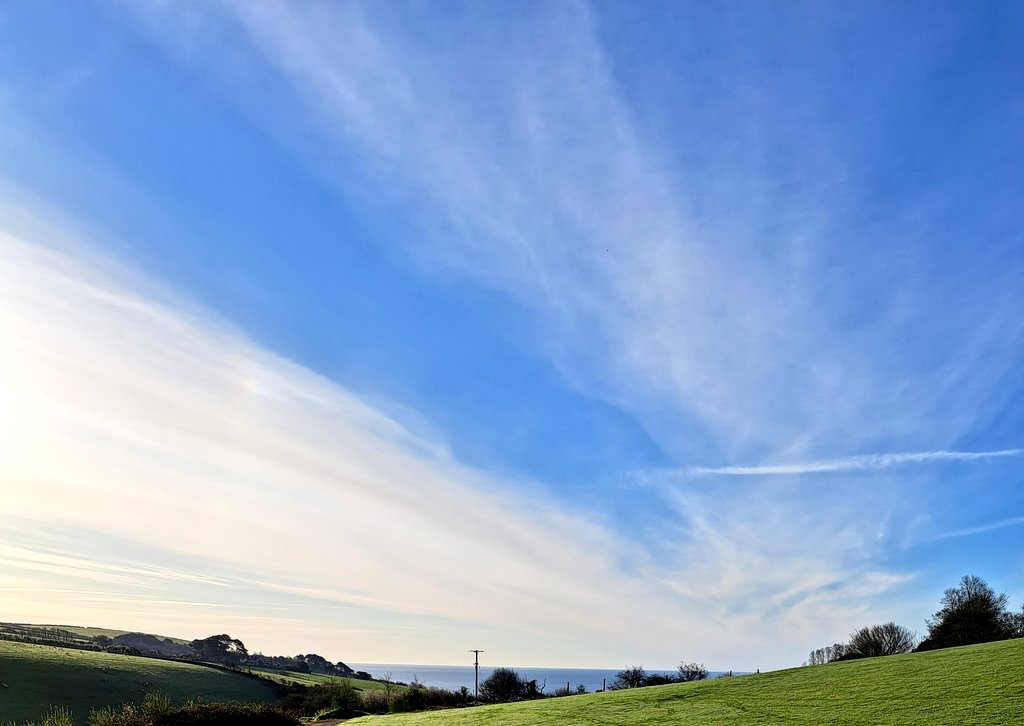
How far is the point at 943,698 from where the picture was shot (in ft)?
53.0

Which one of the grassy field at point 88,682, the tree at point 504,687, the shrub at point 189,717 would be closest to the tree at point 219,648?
the grassy field at point 88,682

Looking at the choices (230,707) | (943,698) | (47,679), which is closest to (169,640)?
(47,679)

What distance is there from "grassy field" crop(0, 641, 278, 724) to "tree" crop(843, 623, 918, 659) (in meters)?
65.8

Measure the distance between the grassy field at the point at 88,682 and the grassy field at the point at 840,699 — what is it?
3815 centimetres

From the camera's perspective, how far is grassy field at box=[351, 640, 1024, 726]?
15.1m

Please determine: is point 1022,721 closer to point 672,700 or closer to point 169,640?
point 672,700

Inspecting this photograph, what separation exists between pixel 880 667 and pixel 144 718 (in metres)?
32.4

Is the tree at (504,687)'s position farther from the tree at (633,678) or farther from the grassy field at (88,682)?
the grassy field at (88,682)

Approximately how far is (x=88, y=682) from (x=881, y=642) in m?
74.3

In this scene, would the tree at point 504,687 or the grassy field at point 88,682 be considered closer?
the grassy field at point 88,682

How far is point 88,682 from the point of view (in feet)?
181

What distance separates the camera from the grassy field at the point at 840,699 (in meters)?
15.1

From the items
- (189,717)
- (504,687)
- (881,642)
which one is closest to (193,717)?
(189,717)

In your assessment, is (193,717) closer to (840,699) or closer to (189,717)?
(189,717)
